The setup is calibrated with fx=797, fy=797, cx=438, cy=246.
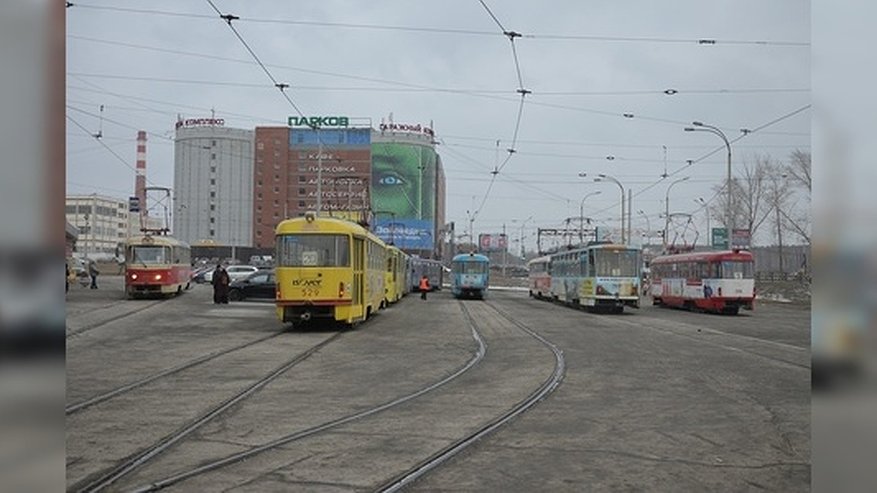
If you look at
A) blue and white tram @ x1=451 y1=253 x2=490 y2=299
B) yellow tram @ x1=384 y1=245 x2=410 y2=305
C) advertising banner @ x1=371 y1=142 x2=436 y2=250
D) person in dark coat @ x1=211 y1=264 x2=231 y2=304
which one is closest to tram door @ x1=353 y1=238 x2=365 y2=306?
yellow tram @ x1=384 y1=245 x2=410 y2=305

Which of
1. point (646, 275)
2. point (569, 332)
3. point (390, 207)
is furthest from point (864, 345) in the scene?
point (646, 275)

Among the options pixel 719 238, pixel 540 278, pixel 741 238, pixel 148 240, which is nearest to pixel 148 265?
pixel 148 240

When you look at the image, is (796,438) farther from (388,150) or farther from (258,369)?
(388,150)

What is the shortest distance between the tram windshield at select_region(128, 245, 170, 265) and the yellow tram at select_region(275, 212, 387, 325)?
13.4 meters

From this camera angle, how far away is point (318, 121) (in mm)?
35375

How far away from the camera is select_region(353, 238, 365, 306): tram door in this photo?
68.5ft

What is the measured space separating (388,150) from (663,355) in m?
40.3

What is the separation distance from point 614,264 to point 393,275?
984cm

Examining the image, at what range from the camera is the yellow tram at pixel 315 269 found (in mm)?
19812

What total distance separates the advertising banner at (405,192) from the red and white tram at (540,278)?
10287 mm

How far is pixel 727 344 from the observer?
741 inches

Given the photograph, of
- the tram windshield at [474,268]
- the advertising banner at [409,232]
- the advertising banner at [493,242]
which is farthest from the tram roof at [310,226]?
the advertising banner at [493,242]

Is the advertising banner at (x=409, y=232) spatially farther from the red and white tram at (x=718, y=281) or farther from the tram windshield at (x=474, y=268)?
the red and white tram at (x=718, y=281)

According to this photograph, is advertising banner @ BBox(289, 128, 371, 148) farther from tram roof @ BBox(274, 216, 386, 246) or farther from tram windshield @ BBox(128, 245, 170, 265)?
tram roof @ BBox(274, 216, 386, 246)
